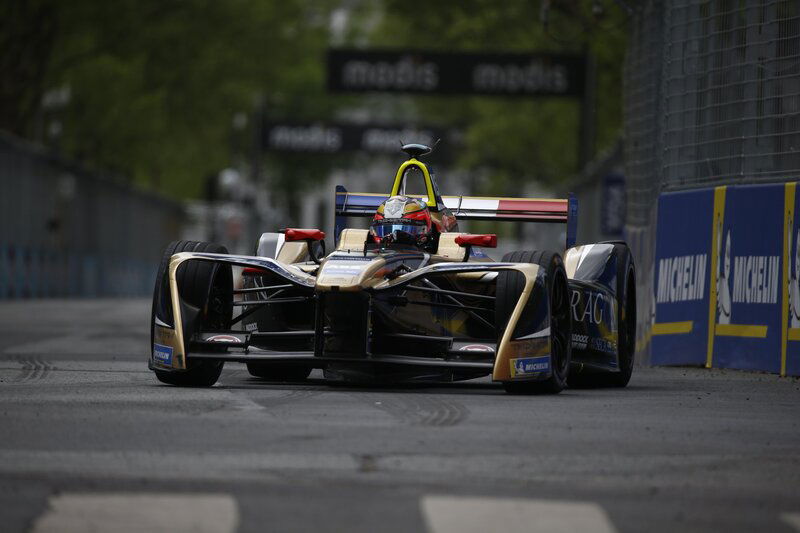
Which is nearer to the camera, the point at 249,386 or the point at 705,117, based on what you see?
the point at 249,386

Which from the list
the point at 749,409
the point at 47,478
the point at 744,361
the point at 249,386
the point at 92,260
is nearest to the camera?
the point at 47,478

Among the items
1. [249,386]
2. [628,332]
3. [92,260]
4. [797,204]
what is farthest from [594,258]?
[92,260]

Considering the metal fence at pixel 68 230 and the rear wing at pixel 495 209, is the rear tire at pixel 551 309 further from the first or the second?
the metal fence at pixel 68 230

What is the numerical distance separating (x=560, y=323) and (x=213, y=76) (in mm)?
48452

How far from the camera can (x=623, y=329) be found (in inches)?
540

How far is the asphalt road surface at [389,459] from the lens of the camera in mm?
6293

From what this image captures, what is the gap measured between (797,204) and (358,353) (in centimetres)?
481

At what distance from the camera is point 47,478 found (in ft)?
22.9

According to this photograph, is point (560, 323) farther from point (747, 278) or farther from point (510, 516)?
point (510, 516)

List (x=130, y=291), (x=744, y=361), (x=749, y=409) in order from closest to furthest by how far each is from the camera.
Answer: (x=749, y=409) < (x=744, y=361) < (x=130, y=291)

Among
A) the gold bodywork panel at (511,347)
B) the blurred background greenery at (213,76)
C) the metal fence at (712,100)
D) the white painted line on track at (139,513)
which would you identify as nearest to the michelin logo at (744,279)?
the metal fence at (712,100)

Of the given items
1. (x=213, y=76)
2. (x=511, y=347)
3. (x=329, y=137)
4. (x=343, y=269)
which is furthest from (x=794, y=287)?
(x=213, y=76)

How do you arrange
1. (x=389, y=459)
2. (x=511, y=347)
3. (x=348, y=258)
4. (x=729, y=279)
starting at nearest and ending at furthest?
(x=389, y=459), (x=511, y=347), (x=348, y=258), (x=729, y=279)

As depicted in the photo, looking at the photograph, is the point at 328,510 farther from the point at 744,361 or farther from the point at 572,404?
the point at 744,361
